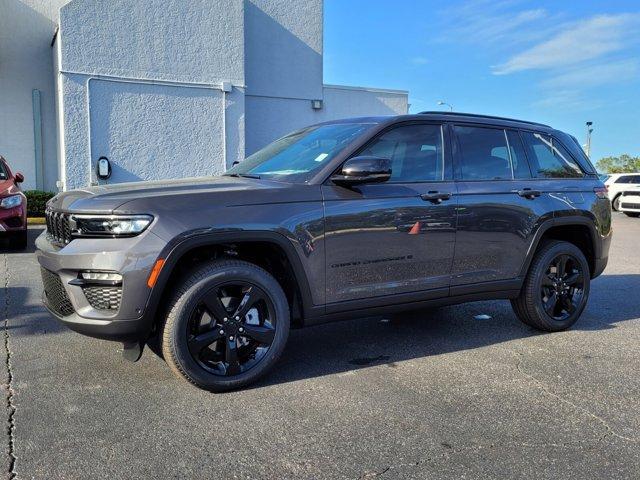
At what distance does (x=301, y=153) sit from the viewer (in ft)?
14.0

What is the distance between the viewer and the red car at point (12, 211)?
8836mm

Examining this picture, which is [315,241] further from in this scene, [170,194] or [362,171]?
[170,194]

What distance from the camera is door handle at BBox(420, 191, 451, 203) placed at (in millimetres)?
4164

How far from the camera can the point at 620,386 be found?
12.4 ft

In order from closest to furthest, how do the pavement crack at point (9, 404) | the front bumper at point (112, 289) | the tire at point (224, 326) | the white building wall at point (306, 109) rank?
1. the pavement crack at point (9, 404)
2. the front bumper at point (112, 289)
3. the tire at point (224, 326)
4. the white building wall at point (306, 109)

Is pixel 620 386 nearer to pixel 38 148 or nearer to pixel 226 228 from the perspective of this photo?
pixel 226 228

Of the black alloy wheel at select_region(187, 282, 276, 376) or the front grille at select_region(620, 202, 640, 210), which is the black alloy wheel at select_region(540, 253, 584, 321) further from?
the front grille at select_region(620, 202, 640, 210)

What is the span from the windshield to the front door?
22 centimetres

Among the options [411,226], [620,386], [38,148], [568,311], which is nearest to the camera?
[620,386]

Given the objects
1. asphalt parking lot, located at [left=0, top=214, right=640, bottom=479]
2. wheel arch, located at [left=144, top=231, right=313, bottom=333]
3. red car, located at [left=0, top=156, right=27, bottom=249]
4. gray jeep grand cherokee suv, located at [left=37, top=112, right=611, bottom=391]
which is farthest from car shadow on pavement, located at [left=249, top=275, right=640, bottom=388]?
red car, located at [left=0, top=156, right=27, bottom=249]

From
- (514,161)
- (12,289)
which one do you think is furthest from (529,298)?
(12,289)

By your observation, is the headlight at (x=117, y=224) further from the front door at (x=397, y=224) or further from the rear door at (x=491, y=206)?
the rear door at (x=491, y=206)

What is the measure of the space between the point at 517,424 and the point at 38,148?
17250 millimetres

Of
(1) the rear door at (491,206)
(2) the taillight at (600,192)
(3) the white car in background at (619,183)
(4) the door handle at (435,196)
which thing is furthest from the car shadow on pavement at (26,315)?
(3) the white car in background at (619,183)
